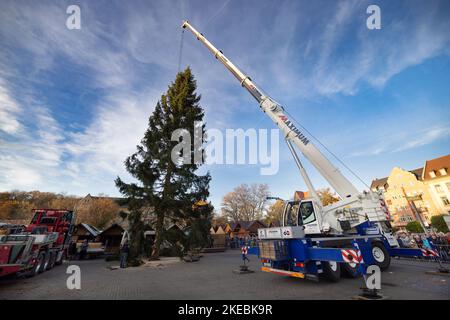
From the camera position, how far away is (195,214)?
1650cm

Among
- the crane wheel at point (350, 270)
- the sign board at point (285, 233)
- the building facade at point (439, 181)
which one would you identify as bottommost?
the crane wheel at point (350, 270)

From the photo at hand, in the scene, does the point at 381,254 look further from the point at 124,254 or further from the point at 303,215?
the point at 124,254

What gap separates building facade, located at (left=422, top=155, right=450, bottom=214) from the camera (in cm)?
3962

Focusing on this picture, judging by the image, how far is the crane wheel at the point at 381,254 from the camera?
910 cm

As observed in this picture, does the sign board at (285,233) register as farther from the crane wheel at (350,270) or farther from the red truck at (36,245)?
the red truck at (36,245)

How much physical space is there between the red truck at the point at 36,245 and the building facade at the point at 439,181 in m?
59.5

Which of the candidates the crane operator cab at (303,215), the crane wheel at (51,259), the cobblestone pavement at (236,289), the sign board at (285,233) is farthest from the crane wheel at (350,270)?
the crane wheel at (51,259)

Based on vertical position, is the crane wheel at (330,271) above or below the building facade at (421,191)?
below

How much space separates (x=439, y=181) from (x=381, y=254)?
1918 inches

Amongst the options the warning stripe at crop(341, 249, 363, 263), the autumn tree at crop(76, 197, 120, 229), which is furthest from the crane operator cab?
the autumn tree at crop(76, 197, 120, 229)

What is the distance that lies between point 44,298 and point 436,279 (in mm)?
13227

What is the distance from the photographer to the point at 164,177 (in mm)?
16578
